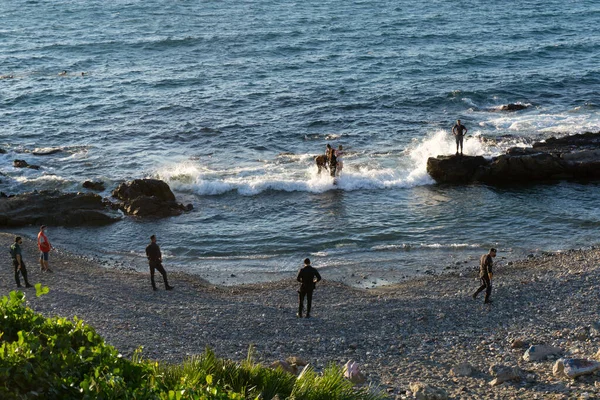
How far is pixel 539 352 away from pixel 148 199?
54.3ft

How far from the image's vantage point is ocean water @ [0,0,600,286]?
24.6 meters

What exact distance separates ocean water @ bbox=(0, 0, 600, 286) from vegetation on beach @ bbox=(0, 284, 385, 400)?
1168 centimetres

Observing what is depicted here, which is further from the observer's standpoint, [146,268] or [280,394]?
[146,268]

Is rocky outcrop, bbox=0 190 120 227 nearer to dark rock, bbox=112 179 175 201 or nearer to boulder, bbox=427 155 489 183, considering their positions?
dark rock, bbox=112 179 175 201

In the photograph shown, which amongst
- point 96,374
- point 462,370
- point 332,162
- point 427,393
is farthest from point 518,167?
point 96,374

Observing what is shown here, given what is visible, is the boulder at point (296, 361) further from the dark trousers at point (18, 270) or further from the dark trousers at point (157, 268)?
the dark trousers at point (18, 270)

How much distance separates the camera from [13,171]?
33.3m

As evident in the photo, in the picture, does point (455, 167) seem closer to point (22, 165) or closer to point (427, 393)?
point (427, 393)

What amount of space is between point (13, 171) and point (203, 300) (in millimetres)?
17760

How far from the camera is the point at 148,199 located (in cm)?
2748

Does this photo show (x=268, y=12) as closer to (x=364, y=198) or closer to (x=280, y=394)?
(x=364, y=198)

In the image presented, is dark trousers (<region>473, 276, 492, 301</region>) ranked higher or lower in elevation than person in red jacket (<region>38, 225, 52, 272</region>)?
lower

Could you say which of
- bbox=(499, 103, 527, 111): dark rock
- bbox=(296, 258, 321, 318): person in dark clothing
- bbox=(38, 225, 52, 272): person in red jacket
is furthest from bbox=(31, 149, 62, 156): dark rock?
bbox=(499, 103, 527, 111): dark rock

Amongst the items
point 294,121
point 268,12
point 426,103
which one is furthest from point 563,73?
point 268,12
